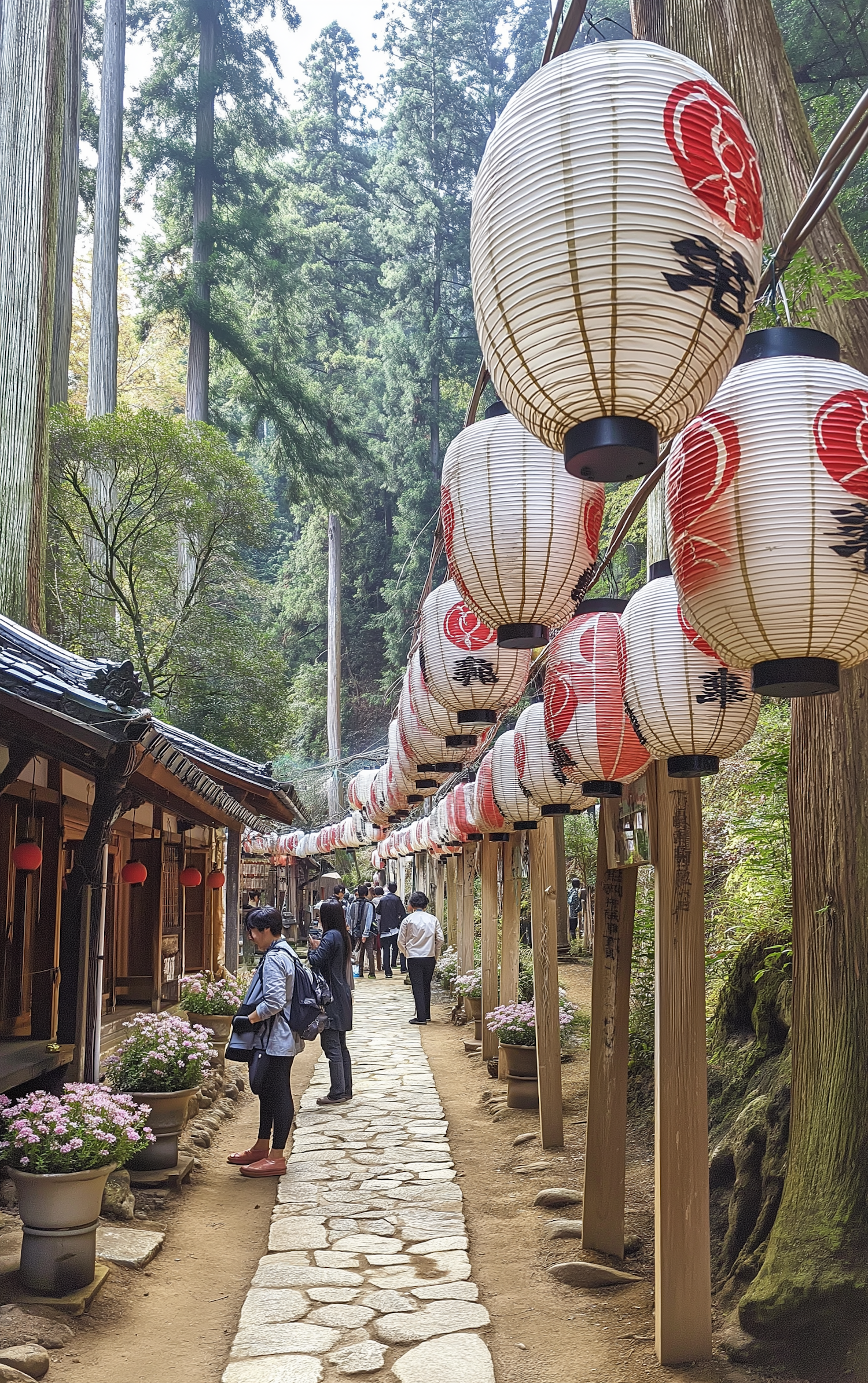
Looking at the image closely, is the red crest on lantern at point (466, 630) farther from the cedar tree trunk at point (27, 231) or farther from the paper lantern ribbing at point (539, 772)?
the cedar tree trunk at point (27, 231)

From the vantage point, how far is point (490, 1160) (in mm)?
8602

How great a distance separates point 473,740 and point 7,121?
8860 mm

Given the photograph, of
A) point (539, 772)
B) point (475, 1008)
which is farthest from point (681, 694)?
point (475, 1008)

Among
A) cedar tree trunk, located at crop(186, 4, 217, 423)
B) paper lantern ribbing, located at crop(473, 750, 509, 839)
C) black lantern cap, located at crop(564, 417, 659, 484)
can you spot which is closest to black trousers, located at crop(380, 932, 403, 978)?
cedar tree trunk, located at crop(186, 4, 217, 423)

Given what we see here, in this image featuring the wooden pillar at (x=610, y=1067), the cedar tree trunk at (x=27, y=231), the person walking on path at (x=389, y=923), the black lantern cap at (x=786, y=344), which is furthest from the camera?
the person walking on path at (x=389, y=923)

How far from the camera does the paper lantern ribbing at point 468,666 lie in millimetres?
5520

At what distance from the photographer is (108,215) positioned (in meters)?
20.3

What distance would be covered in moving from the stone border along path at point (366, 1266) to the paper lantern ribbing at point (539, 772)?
2813mm

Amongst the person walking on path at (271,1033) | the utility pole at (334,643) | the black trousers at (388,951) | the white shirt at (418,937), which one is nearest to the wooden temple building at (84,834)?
the person walking on path at (271,1033)

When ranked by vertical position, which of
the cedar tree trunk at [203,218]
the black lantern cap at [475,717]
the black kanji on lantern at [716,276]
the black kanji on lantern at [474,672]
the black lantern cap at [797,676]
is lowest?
the black lantern cap at [797,676]

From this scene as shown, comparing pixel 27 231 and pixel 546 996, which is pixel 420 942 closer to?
pixel 546 996

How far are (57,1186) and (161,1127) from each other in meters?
2.37

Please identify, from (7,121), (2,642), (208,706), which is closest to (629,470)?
(2,642)

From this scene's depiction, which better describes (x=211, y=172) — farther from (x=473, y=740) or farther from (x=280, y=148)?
(x=473, y=740)
